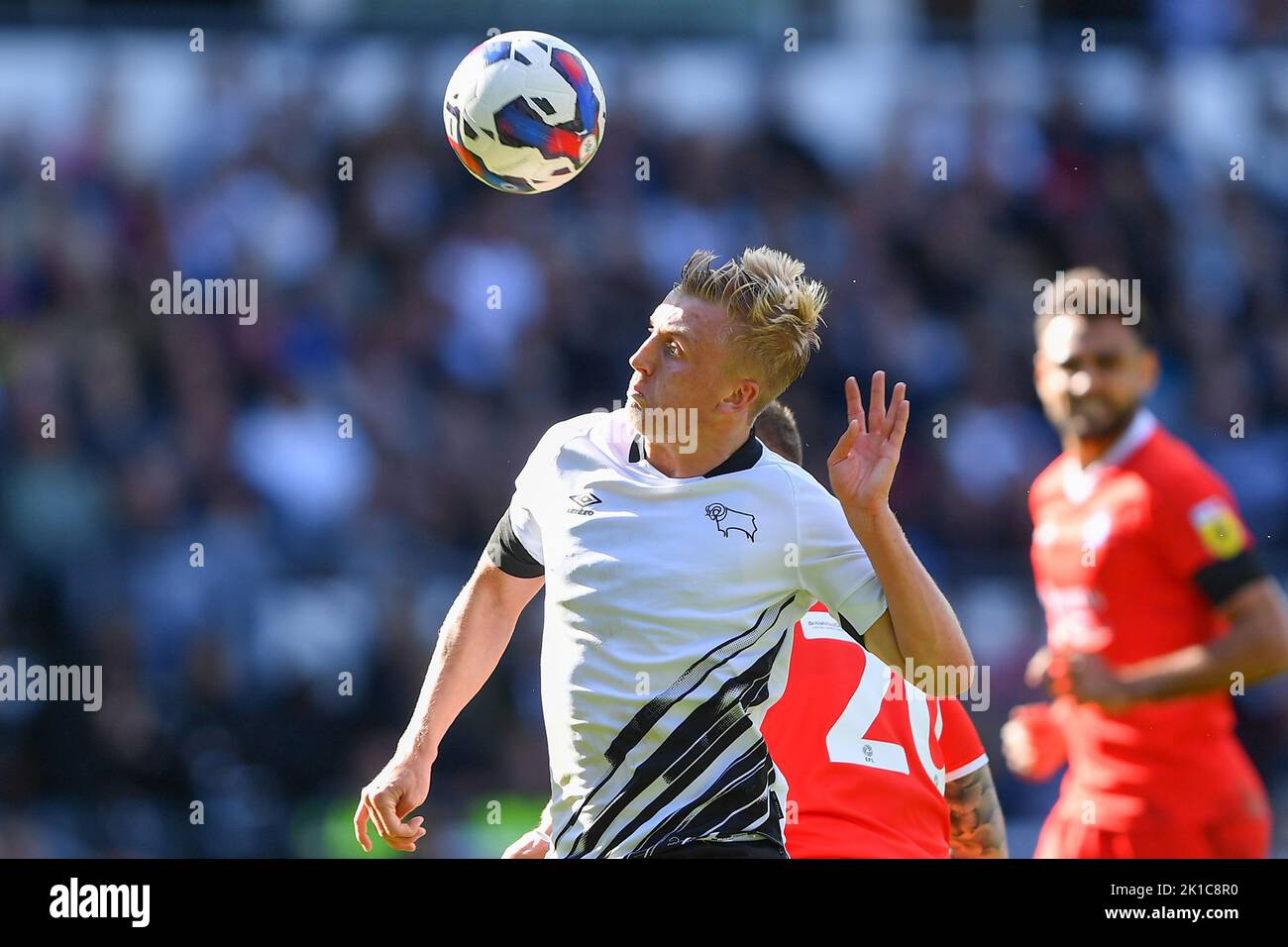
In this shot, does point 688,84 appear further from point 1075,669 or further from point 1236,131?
point 1075,669

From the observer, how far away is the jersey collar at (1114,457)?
17.1 ft

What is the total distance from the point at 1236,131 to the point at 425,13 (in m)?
5.08

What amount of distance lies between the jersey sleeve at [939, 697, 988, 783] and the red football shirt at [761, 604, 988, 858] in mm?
13

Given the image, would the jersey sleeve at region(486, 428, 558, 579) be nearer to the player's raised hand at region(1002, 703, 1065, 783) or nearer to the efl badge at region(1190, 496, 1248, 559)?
the player's raised hand at region(1002, 703, 1065, 783)

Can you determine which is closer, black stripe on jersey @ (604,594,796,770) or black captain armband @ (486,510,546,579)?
black stripe on jersey @ (604,594,796,770)

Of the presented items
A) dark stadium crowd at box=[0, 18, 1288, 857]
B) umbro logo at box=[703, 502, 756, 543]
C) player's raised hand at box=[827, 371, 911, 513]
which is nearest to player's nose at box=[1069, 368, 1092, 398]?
player's raised hand at box=[827, 371, 911, 513]

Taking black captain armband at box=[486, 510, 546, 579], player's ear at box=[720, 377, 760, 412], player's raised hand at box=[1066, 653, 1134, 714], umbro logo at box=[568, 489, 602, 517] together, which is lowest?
player's raised hand at box=[1066, 653, 1134, 714]

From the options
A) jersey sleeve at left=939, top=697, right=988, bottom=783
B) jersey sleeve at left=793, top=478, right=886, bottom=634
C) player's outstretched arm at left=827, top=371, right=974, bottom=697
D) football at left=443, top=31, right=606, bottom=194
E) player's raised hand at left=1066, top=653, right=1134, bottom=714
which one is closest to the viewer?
player's outstretched arm at left=827, top=371, right=974, bottom=697

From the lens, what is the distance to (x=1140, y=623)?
5.05 m

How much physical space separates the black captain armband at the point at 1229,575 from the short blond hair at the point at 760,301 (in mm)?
1393

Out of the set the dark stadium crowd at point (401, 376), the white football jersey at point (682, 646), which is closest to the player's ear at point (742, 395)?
the white football jersey at point (682, 646)

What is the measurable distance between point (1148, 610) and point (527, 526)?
74.4 inches

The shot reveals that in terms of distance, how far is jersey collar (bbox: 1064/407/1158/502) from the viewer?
5.21m
